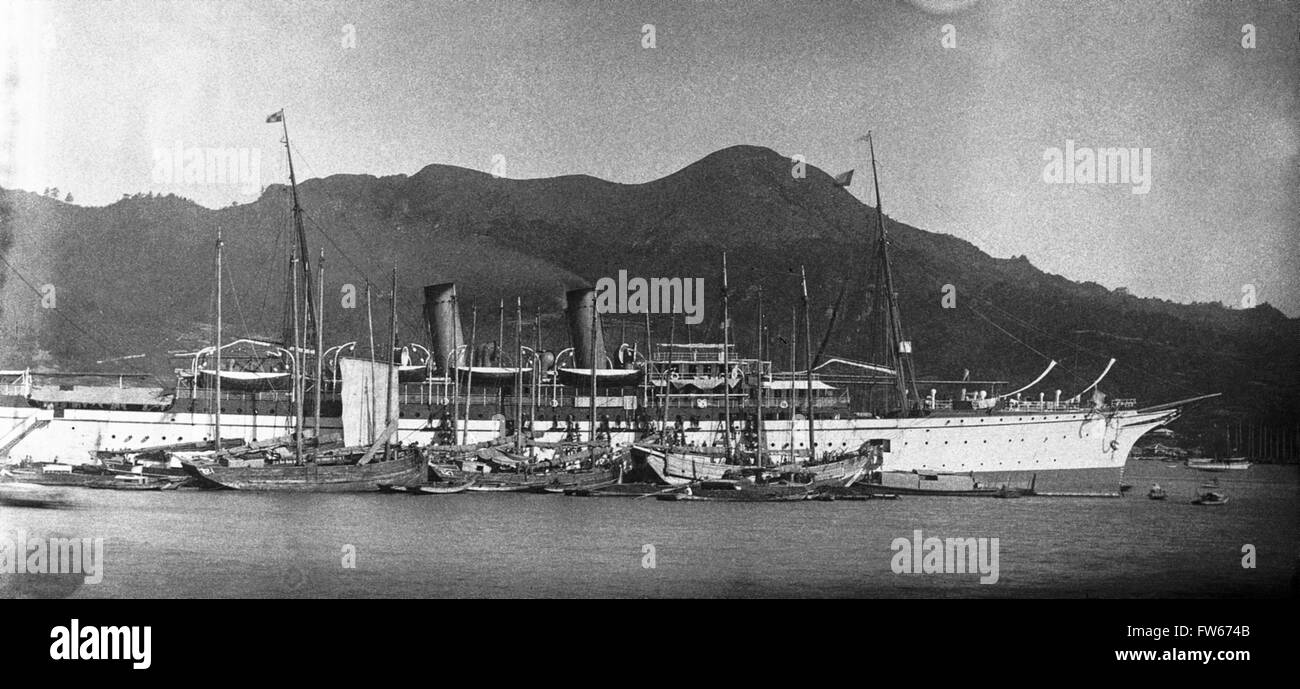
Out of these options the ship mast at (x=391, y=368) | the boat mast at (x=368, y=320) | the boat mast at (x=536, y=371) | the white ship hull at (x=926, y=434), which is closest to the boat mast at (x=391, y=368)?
the ship mast at (x=391, y=368)

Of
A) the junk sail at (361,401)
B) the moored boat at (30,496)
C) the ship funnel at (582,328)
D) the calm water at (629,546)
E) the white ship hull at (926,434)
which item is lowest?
the calm water at (629,546)

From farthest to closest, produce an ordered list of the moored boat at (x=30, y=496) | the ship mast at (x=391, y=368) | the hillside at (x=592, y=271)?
1. the ship mast at (x=391, y=368)
2. the hillside at (x=592, y=271)
3. the moored boat at (x=30, y=496)

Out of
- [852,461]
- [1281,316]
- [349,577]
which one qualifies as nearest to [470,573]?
[349,577]

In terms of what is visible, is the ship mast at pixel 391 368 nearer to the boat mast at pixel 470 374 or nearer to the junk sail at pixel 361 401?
the junk sail at pixel 361 401

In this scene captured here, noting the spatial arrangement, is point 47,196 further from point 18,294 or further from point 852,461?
point 852,461

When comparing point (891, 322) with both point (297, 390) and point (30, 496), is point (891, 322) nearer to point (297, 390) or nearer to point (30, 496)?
point (297, 390)
